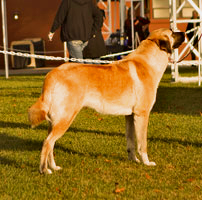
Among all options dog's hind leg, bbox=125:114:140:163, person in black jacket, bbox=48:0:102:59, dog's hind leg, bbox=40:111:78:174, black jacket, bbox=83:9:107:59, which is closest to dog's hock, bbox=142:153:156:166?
dog's hind leg, bbox=125:114:140:163

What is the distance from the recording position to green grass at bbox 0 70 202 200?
219 inches

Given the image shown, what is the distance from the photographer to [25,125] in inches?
376

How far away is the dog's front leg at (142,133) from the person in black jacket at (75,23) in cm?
512

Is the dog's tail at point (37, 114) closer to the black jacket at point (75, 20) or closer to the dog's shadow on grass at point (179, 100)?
the dog's shadow on grass at point (179, 100)

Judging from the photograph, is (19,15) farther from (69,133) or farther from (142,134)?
(142,134)

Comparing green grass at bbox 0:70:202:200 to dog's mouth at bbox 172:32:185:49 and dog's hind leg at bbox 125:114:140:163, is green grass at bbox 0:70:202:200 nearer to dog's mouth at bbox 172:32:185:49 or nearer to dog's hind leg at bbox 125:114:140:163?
dog's hind leg at bbox 125:114:140:163

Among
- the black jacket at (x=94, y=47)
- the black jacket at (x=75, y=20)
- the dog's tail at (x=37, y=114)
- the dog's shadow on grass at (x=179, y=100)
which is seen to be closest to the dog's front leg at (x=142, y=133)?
the dog's tail at (x=37, y=114)

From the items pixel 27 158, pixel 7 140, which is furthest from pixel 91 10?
pixel 27 158

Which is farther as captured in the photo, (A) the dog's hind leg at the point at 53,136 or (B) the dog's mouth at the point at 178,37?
(B) the dog's mouth at the point at 178,37

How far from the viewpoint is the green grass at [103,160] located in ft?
18.2

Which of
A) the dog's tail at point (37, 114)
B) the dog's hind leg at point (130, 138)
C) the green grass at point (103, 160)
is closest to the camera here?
the green grass at point (103, 160)

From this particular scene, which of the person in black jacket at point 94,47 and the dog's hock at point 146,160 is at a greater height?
the person in black jacket at point 94,47

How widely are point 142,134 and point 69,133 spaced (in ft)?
7.73

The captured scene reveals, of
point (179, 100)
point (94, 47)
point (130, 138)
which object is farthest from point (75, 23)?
point (130, 138)
